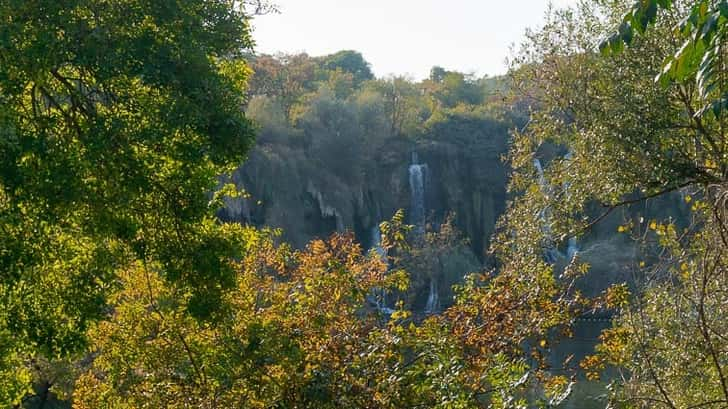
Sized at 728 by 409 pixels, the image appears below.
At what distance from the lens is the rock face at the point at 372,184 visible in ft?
124

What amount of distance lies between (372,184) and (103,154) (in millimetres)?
37875

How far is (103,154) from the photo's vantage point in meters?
7.22

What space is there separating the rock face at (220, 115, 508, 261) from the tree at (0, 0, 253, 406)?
87.4ft

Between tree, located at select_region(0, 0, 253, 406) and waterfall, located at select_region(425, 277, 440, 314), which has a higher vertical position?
tree, located at select_region(0, 0, 253, 406)

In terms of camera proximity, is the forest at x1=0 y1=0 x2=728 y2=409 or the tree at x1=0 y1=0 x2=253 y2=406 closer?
the forest at x1=0 y1=0 x2=728 y2=409

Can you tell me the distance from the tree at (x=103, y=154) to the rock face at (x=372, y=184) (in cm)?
2662

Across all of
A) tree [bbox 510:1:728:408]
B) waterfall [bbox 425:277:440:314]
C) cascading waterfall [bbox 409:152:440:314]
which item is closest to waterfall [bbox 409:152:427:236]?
cascading waterfall [bbox 409:152:440:314]

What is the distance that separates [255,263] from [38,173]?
2.91 meters

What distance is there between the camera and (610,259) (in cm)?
3350

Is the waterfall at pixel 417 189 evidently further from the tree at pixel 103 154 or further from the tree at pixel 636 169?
the tree at pixel 103 154

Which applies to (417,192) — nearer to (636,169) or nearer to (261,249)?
(261,249)

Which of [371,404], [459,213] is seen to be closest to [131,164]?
[371,404]

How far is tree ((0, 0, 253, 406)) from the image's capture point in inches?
273

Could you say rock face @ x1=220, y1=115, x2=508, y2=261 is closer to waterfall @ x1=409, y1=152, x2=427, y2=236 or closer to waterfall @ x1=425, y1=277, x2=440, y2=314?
waterfall @ x1=409, y1=152, x2=427, y2=236
